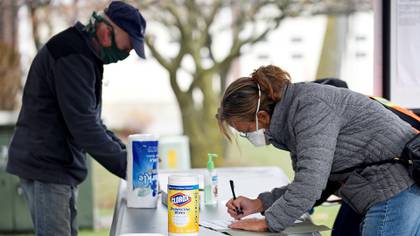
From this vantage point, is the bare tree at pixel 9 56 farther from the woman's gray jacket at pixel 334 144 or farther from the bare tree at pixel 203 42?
the woman's gray jacket at pixel 334 144

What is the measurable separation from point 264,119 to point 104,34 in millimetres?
886

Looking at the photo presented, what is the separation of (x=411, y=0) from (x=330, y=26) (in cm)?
340

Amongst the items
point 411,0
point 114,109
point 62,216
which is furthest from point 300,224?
point 114,109

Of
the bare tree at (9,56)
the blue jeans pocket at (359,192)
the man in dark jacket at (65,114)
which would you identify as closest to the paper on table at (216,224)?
the blue jeans pocket at (359,192)

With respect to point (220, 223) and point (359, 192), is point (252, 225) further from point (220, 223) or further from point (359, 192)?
point (359, 192)

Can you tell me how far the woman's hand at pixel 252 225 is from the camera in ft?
8.04

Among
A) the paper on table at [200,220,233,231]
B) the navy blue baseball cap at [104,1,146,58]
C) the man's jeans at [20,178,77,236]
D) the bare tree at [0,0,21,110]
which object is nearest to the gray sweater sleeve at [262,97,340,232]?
the paper on table at [200,220,233,231]

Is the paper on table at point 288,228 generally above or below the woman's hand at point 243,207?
below

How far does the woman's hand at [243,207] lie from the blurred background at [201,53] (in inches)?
161

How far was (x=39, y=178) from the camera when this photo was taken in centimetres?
308

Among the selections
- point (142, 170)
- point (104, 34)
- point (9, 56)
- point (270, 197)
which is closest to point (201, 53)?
point (9, 56)

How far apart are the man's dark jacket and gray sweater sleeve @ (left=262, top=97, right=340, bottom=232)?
93cm

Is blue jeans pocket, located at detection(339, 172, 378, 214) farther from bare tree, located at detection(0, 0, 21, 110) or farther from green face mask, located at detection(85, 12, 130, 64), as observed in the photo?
bare tree, located at detection(0, 0, 21, 110)

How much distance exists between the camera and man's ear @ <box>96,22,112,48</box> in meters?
Result: 3.07
